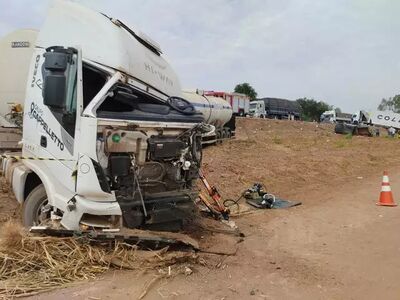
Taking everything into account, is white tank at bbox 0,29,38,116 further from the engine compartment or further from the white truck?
the engine compartment

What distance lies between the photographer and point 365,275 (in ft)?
20.5

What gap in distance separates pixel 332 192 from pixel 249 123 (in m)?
27.1

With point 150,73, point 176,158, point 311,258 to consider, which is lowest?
point 311,258

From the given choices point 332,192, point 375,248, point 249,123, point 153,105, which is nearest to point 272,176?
point 332,192

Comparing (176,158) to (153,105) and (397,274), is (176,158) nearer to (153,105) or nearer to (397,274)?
(153,105)

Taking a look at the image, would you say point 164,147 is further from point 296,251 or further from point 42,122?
point 296,251

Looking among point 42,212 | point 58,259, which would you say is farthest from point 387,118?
point 58,259

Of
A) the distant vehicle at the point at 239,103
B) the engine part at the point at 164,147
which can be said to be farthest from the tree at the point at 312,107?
the engine part at the point at 164,147

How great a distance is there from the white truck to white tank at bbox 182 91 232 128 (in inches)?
521

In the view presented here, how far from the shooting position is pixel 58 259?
226 inches

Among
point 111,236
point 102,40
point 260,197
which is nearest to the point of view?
point 111,236

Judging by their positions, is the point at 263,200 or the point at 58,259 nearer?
the point at 58,259

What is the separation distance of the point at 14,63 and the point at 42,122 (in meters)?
3.87

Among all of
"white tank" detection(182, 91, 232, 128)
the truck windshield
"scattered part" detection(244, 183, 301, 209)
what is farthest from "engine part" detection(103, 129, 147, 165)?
"white tank" detection(182, 91, 232, 128)
